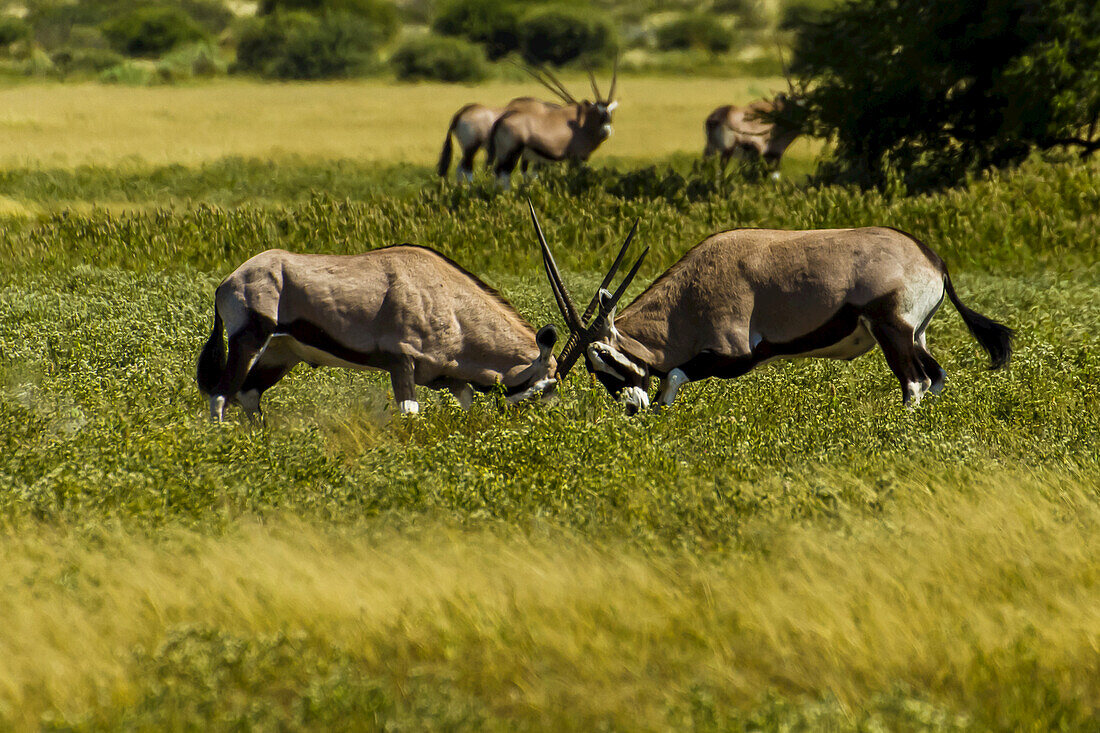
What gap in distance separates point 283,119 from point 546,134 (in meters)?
20.3

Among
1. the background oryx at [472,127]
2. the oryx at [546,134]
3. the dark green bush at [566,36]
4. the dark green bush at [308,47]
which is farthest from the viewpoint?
the dark green bush at [566,36]

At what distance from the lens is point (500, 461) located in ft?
23.0

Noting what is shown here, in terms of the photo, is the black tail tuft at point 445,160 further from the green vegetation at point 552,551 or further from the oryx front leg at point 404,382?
the oryx front leg at point 404,382

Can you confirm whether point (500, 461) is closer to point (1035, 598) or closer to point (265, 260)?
point (265, 260)

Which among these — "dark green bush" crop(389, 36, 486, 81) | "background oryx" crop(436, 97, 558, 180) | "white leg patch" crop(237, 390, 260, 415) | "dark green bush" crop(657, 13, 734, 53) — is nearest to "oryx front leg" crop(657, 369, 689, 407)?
"white leg patch" crop(237, 390, 260, 415)

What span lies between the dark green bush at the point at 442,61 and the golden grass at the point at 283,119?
7500 millimetres

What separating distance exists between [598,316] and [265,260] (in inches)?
89.7

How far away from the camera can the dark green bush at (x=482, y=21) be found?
96.6 meters

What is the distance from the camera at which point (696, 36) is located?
106 m

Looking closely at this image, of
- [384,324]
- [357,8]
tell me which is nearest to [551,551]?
[384,324]

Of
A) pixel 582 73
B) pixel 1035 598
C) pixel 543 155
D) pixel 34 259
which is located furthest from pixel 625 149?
pixel 582 73

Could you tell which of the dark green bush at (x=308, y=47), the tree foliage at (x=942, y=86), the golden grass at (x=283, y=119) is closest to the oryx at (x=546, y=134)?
the golden grass at (x=283, y=119)

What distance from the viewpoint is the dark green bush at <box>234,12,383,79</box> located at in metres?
78.2

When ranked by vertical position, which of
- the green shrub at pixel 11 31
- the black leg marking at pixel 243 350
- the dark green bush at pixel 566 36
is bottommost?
the dark green bush at pixel 566 36
